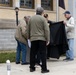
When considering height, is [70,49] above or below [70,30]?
below

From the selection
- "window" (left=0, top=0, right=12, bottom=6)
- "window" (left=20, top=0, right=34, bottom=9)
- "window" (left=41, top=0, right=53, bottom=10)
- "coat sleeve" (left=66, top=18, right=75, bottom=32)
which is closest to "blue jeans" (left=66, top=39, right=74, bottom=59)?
"coat sleeve" (left=66, top=18, right=75, bottom=32)

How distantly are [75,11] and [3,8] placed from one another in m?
7.51

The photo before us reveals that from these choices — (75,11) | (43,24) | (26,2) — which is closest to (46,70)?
(43,24)

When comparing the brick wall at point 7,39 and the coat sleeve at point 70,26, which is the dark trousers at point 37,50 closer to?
the coat sleeve at point 70,26

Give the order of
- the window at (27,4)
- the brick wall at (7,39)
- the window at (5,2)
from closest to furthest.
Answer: the brick wall at (7,39) → the window at (5,2) → the window at (27,4)

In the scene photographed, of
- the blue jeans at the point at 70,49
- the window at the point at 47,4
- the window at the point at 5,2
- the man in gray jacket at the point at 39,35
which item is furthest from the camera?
the window at the point at 47,4

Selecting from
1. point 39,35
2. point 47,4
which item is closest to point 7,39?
point 47,4

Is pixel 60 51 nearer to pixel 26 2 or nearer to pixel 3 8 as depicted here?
pixel 3 8

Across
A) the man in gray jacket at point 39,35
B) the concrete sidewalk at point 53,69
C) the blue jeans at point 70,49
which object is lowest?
the concrete sidewalk at point 53,69

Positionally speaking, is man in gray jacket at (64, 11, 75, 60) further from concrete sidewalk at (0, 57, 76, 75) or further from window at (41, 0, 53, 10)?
window at (41, 0, 53, 10)

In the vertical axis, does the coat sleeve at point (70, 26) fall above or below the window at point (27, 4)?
below

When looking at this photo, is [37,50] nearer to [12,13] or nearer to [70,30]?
[70,30]

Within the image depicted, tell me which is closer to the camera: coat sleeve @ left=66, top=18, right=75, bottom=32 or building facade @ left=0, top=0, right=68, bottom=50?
coat sleeve @ left=66, top=18, right=75, bottom=32

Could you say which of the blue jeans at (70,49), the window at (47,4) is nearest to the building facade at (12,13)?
the window at (47,4)
